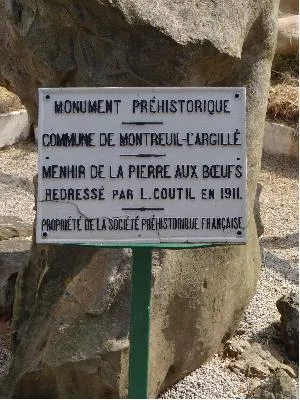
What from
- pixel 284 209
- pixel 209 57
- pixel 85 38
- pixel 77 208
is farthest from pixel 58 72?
pixel 284 209

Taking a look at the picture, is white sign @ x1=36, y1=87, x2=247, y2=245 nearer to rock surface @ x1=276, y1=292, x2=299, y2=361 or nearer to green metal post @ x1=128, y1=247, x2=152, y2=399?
green metal post @ x1=128, y1=247, x2=152, y2=399

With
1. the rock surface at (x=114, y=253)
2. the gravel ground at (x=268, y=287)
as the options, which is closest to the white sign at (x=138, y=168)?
the rock surface at (x=114, y=253)

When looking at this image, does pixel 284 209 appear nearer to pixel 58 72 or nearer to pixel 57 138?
pixel 58 72

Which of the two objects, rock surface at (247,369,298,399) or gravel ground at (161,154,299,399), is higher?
rock surface at (247,369,298,399)

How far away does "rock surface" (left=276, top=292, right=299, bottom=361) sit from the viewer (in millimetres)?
3024

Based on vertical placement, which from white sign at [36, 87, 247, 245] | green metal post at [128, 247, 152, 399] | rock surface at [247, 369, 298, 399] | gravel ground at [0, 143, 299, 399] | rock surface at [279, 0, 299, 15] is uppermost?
white sign at [36, 87, 247, 245]

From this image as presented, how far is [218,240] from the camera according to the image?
6.52 feet

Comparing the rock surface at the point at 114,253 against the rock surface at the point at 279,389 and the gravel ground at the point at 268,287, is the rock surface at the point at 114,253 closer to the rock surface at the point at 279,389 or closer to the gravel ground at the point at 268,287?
the gravel ground at the point at 268,287

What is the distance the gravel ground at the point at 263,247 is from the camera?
2.84 m

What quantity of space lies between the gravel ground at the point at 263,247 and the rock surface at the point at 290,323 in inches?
3.0

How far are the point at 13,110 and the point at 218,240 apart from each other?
5.45 meters

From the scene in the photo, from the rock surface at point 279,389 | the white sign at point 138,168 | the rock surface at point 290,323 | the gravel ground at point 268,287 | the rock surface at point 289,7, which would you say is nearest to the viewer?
the white sign at point 138,168

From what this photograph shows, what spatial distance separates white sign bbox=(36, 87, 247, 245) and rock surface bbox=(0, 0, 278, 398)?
1.48 feet


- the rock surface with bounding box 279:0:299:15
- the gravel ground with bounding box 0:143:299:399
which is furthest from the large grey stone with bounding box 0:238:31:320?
the rock surface with bounding box 279:0:299:15
